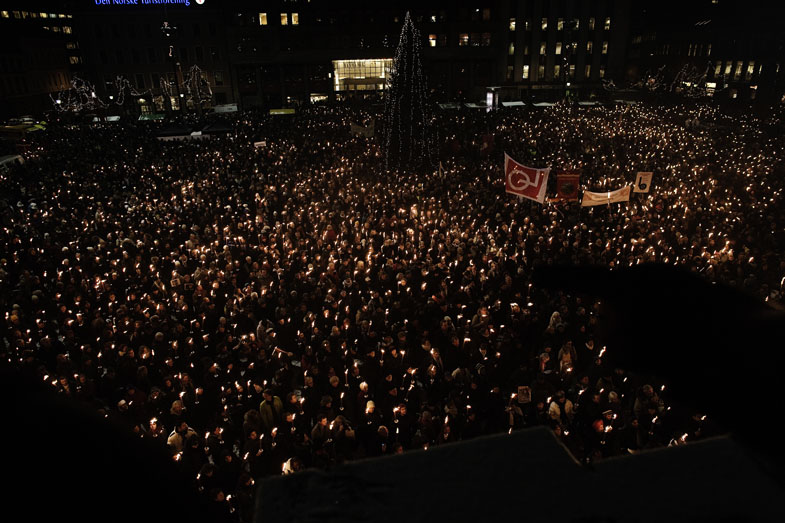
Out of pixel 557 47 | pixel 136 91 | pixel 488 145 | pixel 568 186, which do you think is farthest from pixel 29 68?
pixel 568 186

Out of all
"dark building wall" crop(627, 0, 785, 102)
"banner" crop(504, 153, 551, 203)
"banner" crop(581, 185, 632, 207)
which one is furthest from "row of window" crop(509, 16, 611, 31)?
"banner" crop(504, 153, 551, 203)

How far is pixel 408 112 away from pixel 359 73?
35.4m

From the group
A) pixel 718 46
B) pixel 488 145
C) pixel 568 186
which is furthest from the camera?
pixel 718 46

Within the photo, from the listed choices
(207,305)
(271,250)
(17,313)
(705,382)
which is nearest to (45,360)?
(17,313)

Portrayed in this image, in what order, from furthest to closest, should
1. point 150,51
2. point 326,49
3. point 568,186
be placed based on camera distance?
point 326,49 < point 150,51 < point 568,186

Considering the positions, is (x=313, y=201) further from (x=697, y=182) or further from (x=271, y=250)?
(x=697, y=182)

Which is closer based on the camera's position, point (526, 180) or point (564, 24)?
point (526, 180)

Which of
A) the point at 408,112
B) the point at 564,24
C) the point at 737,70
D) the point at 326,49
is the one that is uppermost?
the point at 564,24

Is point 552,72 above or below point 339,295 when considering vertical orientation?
above

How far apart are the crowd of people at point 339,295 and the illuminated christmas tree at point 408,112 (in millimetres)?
2772

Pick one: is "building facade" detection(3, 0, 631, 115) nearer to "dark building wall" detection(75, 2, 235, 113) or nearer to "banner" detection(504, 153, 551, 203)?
"dark building wall" detection(75, 2, 235, 113)

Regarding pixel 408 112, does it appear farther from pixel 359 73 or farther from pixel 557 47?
pixel 557 47

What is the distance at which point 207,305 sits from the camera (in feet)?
35.4

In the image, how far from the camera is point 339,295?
11.6m
